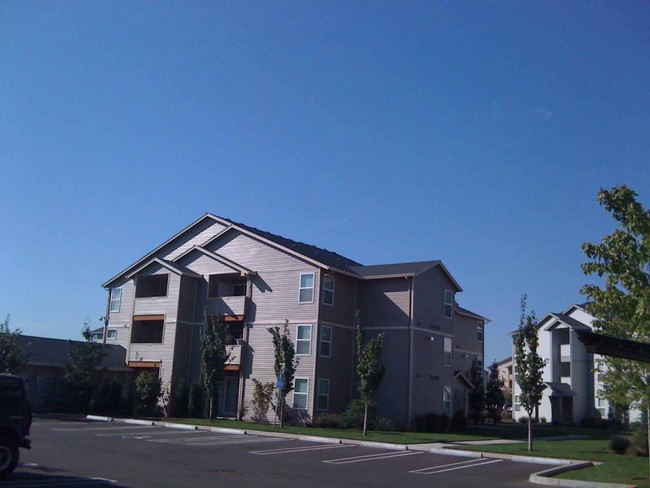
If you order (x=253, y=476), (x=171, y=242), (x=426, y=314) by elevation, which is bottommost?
(x=253, y=476)

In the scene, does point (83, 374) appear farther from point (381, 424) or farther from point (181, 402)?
point (381, 424)

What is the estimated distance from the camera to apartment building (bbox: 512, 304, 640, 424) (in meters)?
56.1

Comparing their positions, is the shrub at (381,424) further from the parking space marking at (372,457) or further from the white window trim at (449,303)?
the parking space marking at (372,457)

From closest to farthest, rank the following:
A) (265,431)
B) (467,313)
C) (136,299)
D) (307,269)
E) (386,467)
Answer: (386,467), (265,431), (307,269), (136,299), (467,313)

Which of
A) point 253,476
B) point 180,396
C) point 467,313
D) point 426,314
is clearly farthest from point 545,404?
point 253,476

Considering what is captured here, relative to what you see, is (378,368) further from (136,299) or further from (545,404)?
(545,404)

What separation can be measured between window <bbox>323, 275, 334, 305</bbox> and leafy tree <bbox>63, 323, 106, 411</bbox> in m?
13.0

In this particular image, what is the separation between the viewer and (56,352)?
41438 mm

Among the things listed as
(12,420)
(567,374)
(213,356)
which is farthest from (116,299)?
(567,374)

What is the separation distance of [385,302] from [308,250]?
615 centimetres

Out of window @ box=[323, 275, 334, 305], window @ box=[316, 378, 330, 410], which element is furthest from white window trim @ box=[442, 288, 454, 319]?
window @ box=[316, 378, 330, 410]

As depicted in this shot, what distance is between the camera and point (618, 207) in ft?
60.9

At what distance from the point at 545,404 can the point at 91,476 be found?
159 ft

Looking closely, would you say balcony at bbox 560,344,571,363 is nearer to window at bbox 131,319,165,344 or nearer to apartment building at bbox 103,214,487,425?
apartment building at bbox 103,214,487,425
